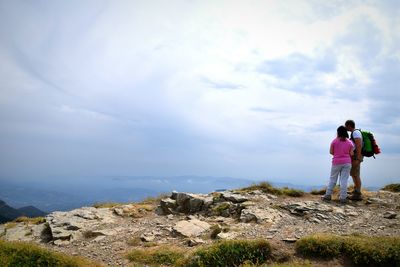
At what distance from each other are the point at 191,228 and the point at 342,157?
9.05 meters

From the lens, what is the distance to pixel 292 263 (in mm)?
9859

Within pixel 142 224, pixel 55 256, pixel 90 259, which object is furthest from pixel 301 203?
pixel 55 256

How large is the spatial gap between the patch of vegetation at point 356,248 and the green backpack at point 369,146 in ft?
27.2

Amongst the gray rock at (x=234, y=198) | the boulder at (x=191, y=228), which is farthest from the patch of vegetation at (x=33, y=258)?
the gray rock at (x=234, y=198)

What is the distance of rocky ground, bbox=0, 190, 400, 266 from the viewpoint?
13398mm

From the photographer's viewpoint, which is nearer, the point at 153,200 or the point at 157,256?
the point at 157,256

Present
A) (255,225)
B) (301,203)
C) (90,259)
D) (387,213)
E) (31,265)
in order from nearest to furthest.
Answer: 1. (31,265)
2. (90,259)
3. (255,225)
4. (387,213)
5. (301,203)

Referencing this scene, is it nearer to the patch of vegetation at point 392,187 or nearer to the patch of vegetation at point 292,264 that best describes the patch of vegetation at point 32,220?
the patch of vegetation at point 292,264

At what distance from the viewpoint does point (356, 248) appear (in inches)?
401

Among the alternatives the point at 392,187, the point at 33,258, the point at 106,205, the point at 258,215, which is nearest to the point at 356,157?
the point at 258,215

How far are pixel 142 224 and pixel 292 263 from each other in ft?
32.8

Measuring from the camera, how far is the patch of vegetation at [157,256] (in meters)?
11.8

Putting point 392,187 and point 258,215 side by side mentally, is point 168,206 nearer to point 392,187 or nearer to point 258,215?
point 258,215

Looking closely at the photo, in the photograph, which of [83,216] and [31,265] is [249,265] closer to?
[31,265]
